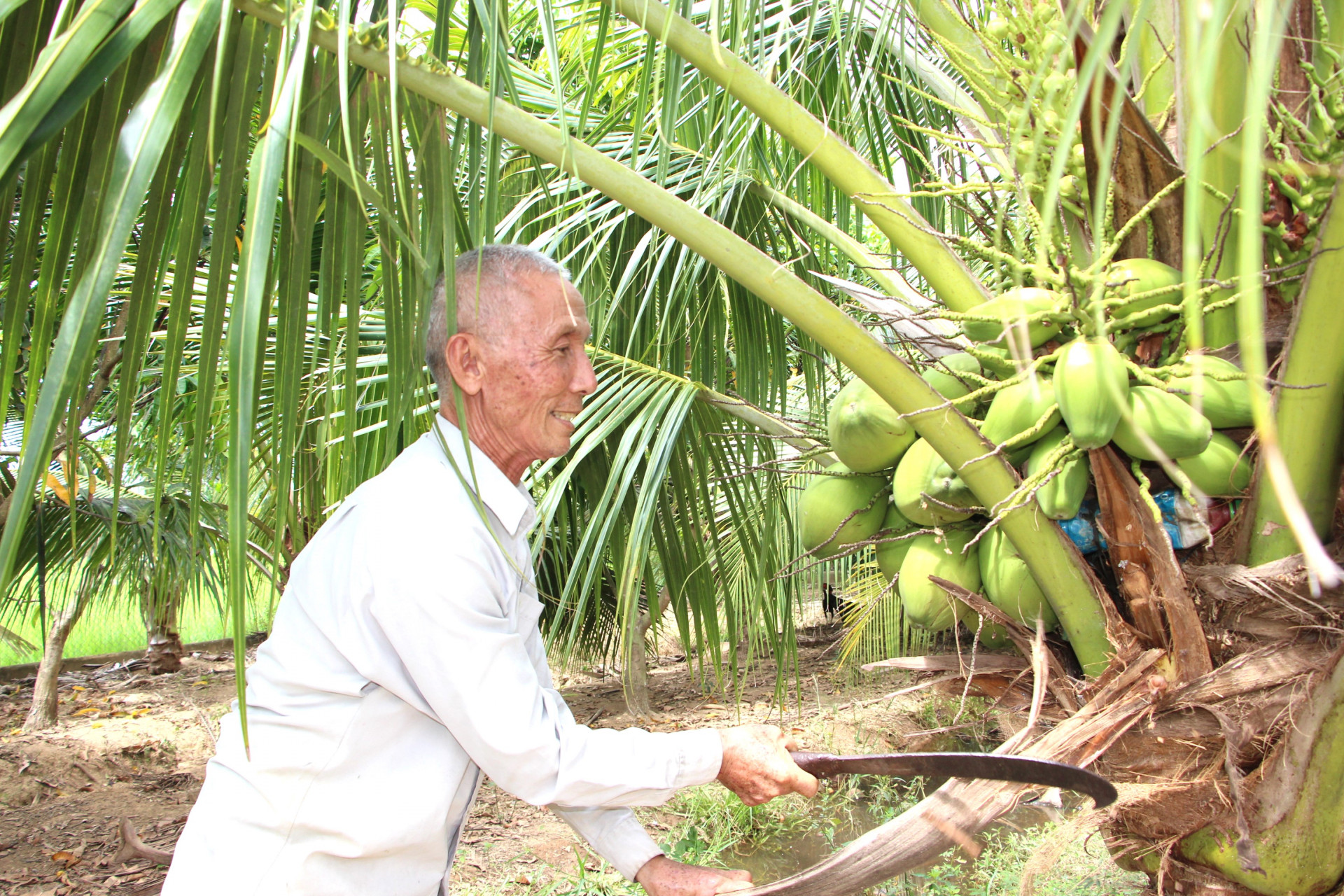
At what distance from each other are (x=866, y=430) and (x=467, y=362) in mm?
610

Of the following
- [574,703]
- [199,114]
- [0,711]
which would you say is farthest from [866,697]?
[199,114]

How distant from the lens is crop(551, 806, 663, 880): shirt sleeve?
1.54m

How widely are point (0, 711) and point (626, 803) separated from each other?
594 centimetres

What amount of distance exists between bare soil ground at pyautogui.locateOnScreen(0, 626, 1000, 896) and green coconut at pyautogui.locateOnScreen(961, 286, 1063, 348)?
0.62m

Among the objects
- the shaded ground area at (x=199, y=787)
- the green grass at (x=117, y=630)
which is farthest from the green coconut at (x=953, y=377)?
the green grass at (x=117, y=630)

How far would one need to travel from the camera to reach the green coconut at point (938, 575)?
1557mm

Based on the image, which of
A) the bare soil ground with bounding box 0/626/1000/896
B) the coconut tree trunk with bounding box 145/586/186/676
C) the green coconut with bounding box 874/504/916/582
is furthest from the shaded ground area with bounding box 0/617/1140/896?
the green coconut with bounding box 874/504/916/582

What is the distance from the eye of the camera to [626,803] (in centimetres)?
139

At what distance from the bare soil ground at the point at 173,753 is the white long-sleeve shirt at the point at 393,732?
592 millimetres

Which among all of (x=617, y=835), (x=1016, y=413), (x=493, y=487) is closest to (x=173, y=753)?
(x=617, y=835)

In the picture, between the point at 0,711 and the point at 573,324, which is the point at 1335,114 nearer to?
the point at 573,324

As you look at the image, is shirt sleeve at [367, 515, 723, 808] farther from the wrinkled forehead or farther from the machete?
the wrinkled forehead

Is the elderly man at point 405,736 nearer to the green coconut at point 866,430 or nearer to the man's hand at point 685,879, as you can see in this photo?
the man's hand at point 685,879

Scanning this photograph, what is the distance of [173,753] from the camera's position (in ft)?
16.1
